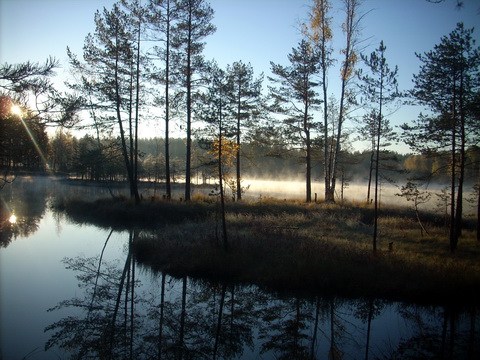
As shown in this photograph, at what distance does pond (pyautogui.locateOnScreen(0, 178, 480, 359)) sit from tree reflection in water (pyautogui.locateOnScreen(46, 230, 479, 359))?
0.03 m

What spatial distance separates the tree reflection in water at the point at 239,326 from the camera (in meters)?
7.26

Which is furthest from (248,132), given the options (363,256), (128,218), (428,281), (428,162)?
(428,162)

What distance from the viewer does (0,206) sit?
2770 centimetres

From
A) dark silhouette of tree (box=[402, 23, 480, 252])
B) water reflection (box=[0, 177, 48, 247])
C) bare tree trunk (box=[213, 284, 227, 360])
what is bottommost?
bare tree trunk (box=[213, 284, 227, 360])

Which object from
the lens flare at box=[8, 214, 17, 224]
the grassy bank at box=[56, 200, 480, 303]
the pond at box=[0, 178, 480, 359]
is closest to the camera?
the pond at box=[0, 178, 480, 359]

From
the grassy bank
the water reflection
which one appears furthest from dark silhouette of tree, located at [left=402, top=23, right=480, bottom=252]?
the water reflection

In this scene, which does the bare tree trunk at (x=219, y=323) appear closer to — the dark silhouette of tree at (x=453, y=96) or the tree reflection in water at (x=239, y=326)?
the tree reflection in water at (x=239, y=326)

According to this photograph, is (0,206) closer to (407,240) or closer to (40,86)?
(40,86)

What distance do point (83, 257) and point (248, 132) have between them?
18.8m

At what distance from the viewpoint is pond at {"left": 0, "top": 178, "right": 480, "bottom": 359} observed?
7254 millimetres

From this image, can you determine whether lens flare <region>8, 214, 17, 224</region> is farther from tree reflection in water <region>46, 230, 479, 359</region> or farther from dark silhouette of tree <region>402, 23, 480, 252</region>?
dark silhouette of tree <region>402, 23, 480, 252</region>

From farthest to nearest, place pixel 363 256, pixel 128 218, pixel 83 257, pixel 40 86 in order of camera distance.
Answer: pixel 128 218 < pixel 83 257 < pixel 363 256 < pixel 40 86

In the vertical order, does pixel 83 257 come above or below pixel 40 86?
below

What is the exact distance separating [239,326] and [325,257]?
5.17 m
